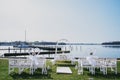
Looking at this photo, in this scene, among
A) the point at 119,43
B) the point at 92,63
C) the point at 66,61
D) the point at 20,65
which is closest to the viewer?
the point at 20,65

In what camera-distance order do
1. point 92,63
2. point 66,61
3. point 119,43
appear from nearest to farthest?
point 92,63, point 66,61, point 119,43

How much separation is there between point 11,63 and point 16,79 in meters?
1.72

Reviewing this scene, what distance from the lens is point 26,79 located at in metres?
9.48

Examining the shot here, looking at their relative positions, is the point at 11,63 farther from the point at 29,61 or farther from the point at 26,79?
the point at 26,79

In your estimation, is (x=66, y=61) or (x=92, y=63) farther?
(x=66, y=61)

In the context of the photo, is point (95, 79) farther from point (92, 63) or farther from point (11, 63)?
point (11, 63)

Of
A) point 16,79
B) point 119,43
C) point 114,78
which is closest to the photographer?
point 16,79

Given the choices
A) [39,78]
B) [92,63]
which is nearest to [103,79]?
[92,63]

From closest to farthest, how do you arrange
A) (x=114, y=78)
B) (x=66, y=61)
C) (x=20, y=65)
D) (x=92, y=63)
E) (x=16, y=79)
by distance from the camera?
(x=16, y=79) < (x=114, y=78) < (x=20, y=65) < (x=92, y=63) < (x=66, y=61)

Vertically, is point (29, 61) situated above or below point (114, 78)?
above

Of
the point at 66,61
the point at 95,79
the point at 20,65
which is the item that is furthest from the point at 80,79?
the point at 66,61

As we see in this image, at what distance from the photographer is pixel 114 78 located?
10.1 meters

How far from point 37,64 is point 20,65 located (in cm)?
98

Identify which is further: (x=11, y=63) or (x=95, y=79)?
(x=11, y=63)
